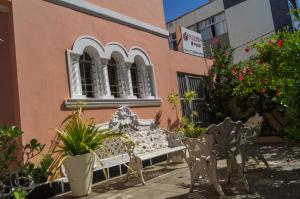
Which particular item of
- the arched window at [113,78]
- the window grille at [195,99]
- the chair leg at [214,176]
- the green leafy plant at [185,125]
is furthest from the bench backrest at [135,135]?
the window grille at [195,99]

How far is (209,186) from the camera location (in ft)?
18.5

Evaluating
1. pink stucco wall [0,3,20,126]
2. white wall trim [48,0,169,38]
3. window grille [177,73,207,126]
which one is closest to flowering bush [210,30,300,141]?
window grille [177,73,207,126]

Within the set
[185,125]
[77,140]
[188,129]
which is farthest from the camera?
[185,125]

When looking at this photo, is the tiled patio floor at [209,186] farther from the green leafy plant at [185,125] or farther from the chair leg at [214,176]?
the green leafy plant at [185,125]

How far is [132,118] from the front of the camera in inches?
331

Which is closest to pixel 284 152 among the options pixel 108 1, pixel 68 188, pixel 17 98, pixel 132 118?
pixel 132 118

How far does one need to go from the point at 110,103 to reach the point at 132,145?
171 cm

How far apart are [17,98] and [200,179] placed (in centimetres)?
390

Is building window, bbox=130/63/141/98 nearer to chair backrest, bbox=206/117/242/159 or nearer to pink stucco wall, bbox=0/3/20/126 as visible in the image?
pink stucco wall, bbox=0/3/20/126

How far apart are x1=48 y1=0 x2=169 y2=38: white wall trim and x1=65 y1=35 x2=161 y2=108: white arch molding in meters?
0.72

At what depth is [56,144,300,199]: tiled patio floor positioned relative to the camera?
4.99m

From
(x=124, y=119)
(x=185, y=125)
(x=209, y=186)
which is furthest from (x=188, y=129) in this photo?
(x=209, y=186)

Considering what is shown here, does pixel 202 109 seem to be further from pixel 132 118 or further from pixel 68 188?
pixel 68 188

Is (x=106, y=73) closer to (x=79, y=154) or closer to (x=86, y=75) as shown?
(x=86, y=75)
